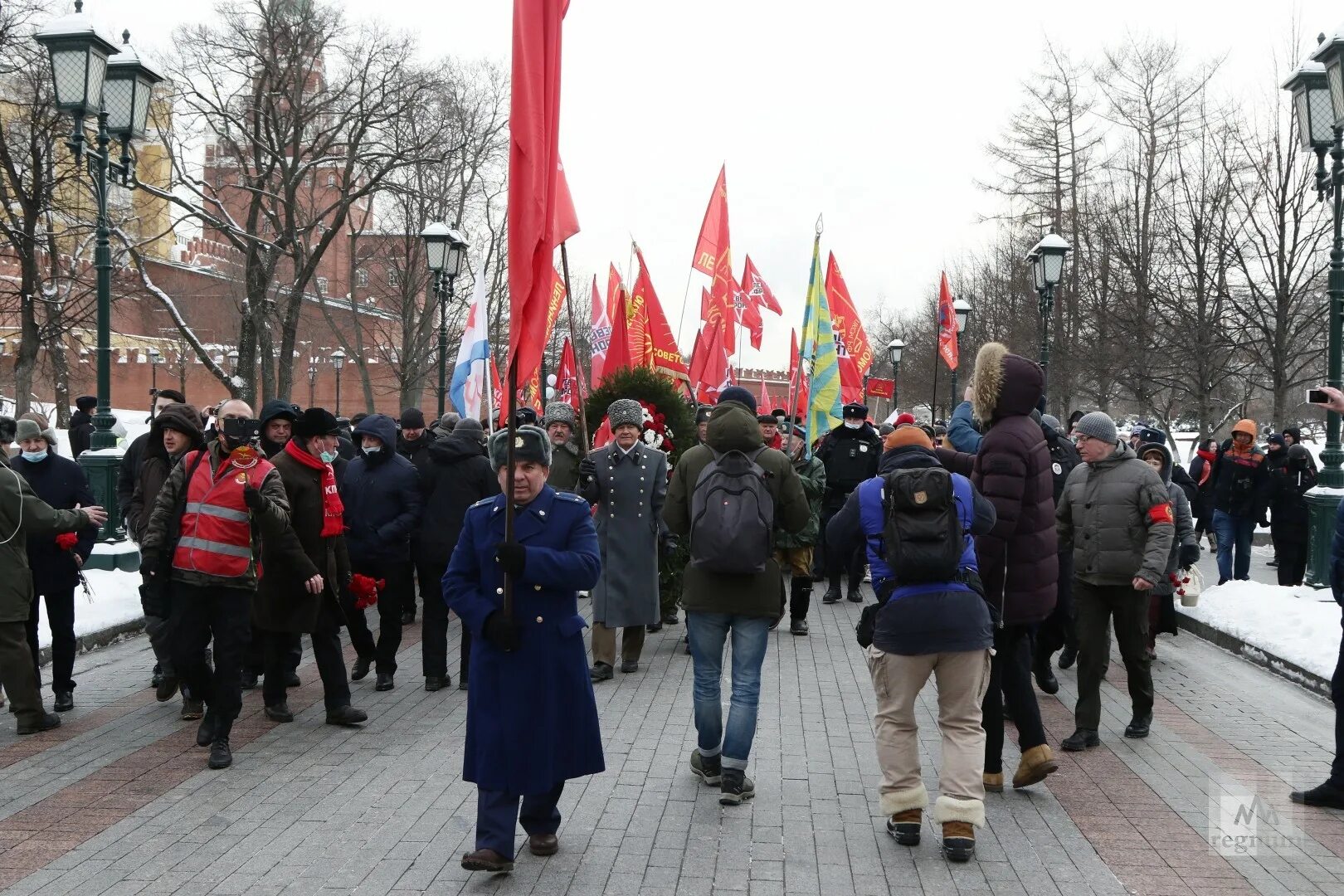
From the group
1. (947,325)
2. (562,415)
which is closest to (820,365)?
(562,415)

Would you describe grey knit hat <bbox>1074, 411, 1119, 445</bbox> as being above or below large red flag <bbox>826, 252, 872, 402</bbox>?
below

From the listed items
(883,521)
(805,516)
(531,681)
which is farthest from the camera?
(805,516)

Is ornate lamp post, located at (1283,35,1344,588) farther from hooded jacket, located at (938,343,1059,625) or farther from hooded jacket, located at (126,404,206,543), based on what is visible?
hooded jacket, located at (126,404,206,543)

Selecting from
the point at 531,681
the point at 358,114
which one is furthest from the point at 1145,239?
the point at 531,681

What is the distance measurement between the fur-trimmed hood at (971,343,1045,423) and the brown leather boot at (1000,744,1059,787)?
161cm

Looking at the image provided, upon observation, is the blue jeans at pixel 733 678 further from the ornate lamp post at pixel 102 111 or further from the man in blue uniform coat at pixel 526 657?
the ornate lamp post at pixel 102 111

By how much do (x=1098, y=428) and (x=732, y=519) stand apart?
2.62 m

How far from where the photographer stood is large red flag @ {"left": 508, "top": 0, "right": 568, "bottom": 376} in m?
5.02

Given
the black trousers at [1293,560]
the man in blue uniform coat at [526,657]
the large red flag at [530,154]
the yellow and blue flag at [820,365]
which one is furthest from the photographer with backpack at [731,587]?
the black trousers at [1293,560]

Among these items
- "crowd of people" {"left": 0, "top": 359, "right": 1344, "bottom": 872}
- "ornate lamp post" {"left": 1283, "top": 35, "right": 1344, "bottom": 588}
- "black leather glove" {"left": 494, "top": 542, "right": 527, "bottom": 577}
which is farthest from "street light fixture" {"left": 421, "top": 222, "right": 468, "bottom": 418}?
"black leather glove" {"left": 494, "top": 542, "right": 527, "bottom": 577}

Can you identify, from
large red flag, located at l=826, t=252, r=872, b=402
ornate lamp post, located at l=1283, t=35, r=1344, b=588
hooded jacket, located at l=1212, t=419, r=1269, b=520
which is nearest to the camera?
ornate lamp post, located at l=1283, t=35, r=1344, b=588

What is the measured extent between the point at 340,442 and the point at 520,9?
807cm

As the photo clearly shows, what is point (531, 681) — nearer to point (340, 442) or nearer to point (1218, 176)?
point (340, 442)

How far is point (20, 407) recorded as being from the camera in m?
31.2
